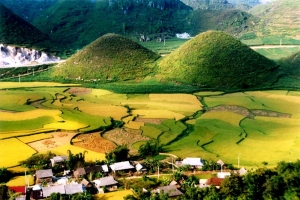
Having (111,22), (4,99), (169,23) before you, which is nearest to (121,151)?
(4,99)

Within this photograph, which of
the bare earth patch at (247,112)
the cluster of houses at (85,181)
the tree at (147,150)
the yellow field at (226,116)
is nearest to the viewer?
the cluster of houses at (85,181)

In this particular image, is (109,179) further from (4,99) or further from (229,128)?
(4,99)

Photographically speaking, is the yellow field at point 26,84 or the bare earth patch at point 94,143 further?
the yellow field at point 26,84

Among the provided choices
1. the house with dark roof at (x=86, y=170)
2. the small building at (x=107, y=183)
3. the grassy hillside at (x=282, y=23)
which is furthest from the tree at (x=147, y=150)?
the grassy hillside at (x=282, y=23)

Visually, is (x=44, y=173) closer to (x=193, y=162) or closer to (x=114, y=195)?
(x=114, y=195)

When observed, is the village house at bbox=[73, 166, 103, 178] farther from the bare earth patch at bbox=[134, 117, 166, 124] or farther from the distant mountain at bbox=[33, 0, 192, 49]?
the distant mountain at bbox=[33, 0, 192, 49]

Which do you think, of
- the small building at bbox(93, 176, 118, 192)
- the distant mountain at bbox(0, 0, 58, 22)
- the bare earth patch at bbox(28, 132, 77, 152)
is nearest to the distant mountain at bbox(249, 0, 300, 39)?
the distant mountain at bbox(0, 0, 58, 22)

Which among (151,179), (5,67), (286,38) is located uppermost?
(286,38)

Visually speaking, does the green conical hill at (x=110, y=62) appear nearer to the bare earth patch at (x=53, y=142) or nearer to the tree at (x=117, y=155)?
the bare earth patch at (x=53, y=142)
